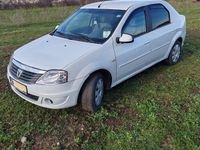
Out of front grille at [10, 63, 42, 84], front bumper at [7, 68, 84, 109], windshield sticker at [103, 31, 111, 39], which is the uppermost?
windshield sticker at [103, 31, 111, 39]

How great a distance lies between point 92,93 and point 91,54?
1.89ft

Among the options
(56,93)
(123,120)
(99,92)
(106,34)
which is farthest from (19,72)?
(123,120)

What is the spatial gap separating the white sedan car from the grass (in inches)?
11.4

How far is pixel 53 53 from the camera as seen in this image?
4.30 metres

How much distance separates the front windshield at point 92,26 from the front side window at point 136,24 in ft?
0.63

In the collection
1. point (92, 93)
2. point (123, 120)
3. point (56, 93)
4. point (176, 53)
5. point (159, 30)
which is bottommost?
point (123, 120)

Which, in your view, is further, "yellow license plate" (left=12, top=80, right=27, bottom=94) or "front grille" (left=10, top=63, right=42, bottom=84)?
"yellow license plate" (left=12, top=80, right=27, bottom=94)

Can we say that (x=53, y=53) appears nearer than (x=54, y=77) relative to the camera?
No

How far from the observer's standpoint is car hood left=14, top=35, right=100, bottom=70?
4035 millimetres

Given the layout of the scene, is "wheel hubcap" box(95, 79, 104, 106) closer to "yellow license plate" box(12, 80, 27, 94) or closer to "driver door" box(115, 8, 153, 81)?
"driver door" box(115, 8, 153, 81)

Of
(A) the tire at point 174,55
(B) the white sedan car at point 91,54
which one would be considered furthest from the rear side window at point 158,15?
(A) the tire at point 174,55

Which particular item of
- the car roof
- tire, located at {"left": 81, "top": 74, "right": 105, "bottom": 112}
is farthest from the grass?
the car roof

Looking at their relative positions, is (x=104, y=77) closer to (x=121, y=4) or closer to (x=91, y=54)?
(x=91, y=54)

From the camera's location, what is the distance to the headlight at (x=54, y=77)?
Result: 3912 millimetres
